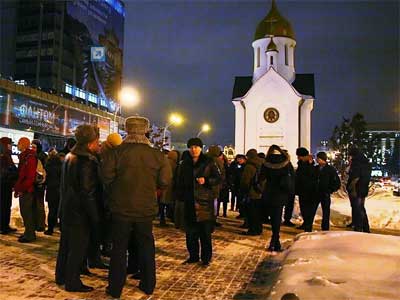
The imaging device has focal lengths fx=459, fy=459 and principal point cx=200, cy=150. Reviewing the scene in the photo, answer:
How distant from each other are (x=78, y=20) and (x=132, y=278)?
217 feet

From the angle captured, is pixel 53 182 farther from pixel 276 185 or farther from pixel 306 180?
pixel 306 180

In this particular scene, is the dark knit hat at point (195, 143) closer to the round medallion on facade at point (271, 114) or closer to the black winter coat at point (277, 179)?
the black winter coat at point (277, 179)

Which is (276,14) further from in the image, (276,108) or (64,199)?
(64,199)

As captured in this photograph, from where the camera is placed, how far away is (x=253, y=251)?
26.2ft

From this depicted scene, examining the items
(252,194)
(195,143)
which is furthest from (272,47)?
(195,143)

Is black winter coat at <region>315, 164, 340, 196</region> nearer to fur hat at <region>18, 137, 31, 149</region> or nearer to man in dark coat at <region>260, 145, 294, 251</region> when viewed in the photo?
man in dark coat at <region>260, 145, 294, 251</region>

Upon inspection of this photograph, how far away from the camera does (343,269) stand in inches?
185

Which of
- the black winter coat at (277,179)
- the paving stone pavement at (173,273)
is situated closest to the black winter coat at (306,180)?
the paving stone pavement at (173,273)

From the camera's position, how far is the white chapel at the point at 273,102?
140ft

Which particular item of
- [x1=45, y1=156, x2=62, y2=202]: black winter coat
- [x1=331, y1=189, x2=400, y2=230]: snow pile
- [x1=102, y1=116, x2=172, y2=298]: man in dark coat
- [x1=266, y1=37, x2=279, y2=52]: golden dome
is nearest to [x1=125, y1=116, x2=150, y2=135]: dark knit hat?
[x1=102, y1=116, x2=172, y2=298]: man in dark coat

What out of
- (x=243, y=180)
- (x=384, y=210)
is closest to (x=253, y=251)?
(x=243, y=180)

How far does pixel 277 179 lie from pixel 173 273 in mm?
2698

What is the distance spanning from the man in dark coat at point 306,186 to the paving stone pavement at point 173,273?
1.35 metres

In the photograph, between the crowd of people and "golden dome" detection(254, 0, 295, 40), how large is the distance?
123ft
